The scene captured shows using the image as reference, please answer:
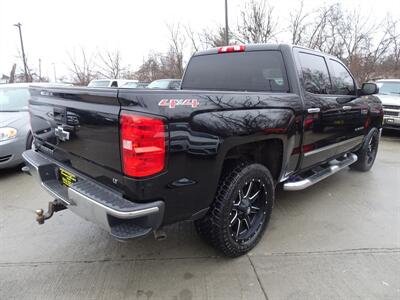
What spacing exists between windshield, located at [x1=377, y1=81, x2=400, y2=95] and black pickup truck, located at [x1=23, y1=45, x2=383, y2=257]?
6590 mm

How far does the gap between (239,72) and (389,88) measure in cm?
797

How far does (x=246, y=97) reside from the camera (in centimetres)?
258

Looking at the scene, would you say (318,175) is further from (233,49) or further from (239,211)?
(233,49)

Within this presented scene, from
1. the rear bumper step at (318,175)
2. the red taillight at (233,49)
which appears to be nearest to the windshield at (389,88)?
the rear bumper step at (318,175)

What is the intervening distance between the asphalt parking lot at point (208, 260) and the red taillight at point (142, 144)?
106 cm

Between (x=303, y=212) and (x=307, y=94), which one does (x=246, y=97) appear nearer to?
(x=307, y=94)

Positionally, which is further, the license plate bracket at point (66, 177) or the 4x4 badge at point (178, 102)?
the license plate bracket at point (66, 177)

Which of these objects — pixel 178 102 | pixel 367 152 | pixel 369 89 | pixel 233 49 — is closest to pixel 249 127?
pixel 178 102

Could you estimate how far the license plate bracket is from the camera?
8.14 ft

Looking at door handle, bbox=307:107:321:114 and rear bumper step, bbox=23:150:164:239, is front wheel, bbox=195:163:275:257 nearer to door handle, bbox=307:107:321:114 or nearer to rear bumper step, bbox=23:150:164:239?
rear bumper step, bbox=23:150:164:239

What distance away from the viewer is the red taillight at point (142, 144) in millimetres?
1901

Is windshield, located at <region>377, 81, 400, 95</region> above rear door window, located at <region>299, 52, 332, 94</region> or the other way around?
the other way around

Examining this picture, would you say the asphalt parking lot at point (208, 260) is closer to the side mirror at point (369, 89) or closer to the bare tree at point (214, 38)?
the side mirror at point (369, 89)

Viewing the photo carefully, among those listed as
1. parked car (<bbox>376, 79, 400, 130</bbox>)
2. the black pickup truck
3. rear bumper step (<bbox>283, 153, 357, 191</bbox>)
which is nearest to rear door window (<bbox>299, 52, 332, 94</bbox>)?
the black pickup truck
